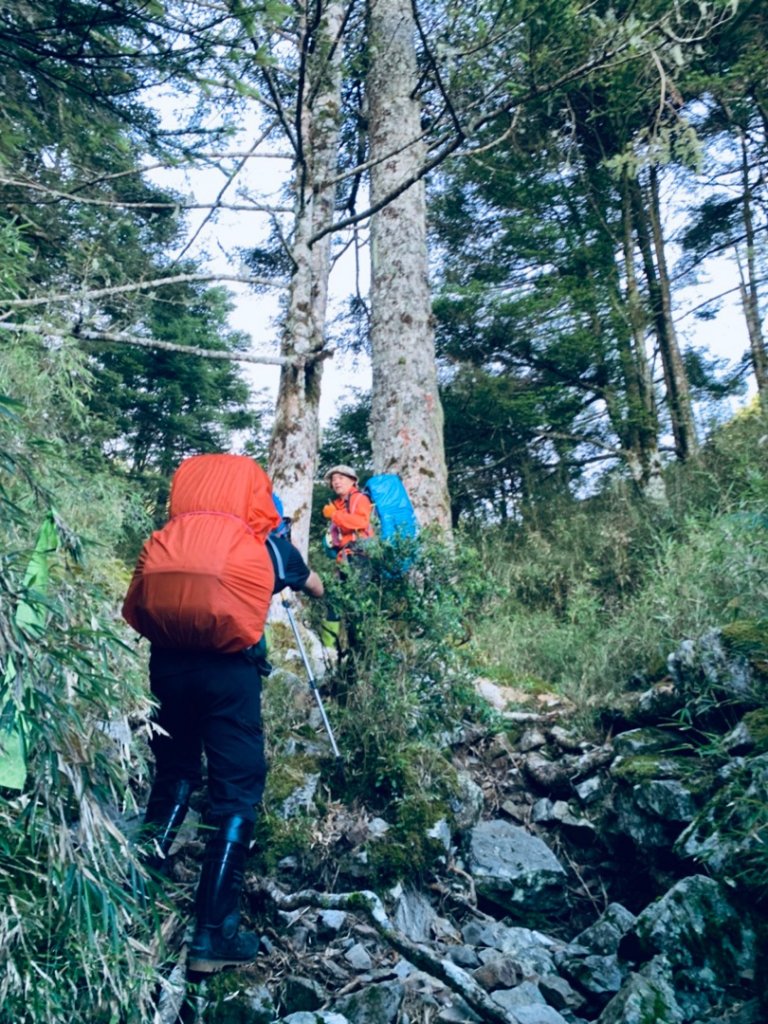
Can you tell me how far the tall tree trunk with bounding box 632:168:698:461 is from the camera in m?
11.5

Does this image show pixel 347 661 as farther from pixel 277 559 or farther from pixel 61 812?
pixel 61 812

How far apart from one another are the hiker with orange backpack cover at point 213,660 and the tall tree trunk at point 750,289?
10478 mm

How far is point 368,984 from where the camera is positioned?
3.29 m

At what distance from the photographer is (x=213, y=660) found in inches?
137

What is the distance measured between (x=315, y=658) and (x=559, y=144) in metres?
9.74

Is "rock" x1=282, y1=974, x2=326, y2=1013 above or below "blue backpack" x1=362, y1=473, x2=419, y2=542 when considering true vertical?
below

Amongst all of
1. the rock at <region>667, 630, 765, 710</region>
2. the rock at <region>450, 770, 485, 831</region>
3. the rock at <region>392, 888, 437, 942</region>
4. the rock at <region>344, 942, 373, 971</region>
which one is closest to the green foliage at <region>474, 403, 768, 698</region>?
the rock at <region>667, 630, 765, 710</region>

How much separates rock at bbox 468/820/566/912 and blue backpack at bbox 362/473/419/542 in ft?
7.02

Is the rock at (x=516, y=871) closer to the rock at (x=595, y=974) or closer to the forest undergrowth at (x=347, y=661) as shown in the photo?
the forest undergrowth at (x=347, y=661)

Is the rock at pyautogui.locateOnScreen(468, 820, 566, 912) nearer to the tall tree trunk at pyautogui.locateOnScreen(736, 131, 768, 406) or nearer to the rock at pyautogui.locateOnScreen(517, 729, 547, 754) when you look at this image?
the rock at pyautogui.locateOnScreen(517, 729, 547, 754)

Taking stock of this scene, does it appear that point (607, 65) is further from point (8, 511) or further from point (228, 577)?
point (8, 511)

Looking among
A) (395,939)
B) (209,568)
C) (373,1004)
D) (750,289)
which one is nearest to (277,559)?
(209,568)

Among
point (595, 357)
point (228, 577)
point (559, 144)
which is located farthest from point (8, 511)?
point (559, 144)

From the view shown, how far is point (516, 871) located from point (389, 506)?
2841 millimetres
